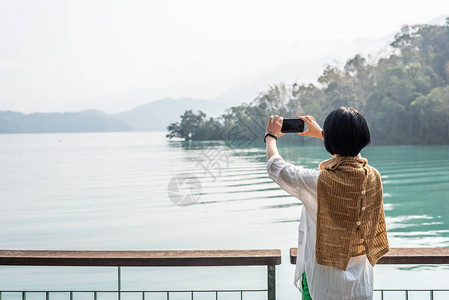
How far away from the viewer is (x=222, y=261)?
53.8 inches

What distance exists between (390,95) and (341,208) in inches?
1352

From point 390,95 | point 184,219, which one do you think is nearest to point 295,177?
point 184,219

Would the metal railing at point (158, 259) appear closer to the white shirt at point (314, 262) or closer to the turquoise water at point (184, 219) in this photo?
the white shirt at point (314, 262)

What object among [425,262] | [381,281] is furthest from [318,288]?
[381,281]

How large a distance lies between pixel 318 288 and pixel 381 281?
780 centimetres

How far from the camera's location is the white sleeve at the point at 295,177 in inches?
42.6

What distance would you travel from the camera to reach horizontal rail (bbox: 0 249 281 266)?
4.47ft

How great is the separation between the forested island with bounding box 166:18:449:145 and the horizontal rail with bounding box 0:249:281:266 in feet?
84.7

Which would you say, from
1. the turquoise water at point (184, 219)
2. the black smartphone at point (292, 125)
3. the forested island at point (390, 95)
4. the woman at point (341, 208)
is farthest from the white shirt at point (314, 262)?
the forested island at point (390, 95)

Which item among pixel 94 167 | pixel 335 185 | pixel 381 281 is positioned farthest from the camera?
pixel 94 167

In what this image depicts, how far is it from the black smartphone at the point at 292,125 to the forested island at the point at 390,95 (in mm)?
26010

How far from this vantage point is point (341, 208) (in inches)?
42.5

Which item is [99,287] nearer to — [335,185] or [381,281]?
[381,281]

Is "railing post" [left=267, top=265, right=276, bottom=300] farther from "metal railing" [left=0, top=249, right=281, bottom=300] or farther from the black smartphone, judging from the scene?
the black smartphone
